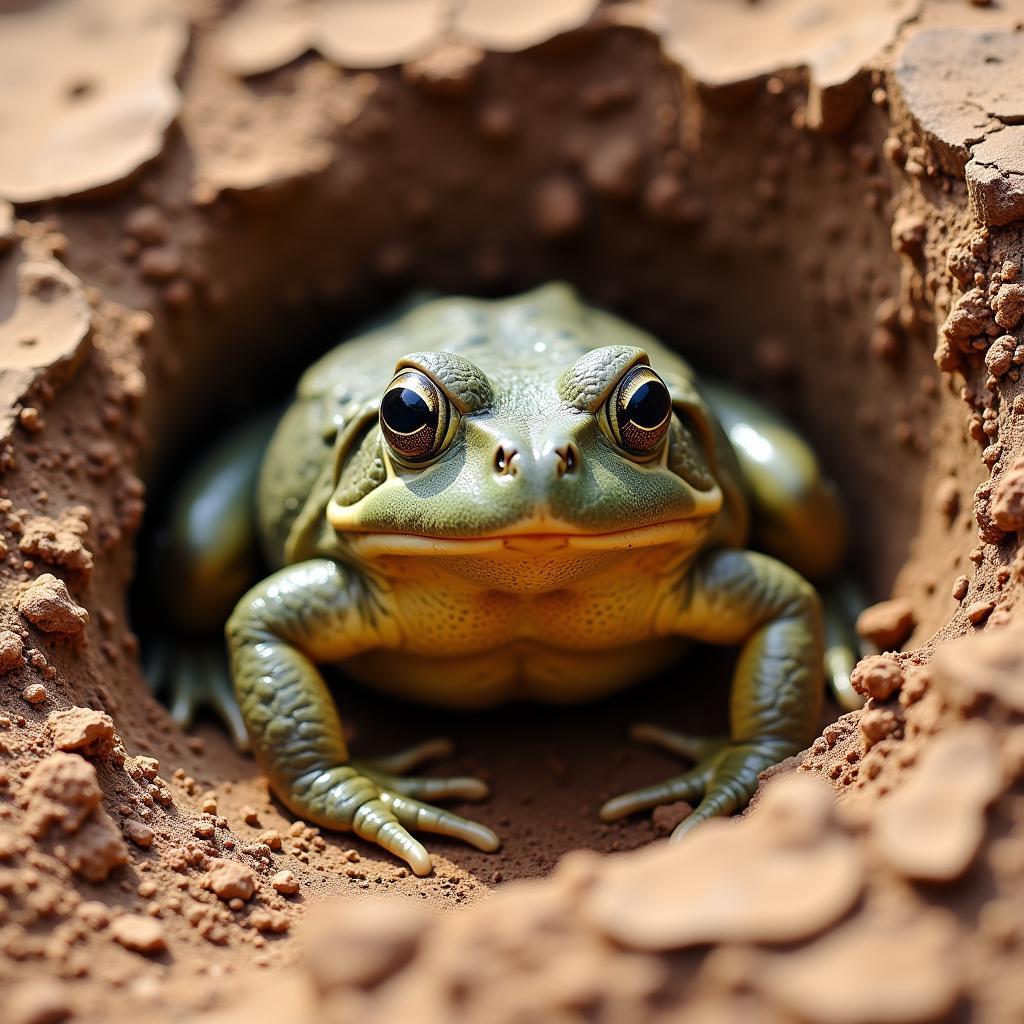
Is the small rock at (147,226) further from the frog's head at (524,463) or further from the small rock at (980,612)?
the small rock at (980,612)

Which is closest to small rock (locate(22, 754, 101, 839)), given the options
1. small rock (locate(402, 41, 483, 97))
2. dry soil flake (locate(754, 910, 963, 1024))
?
dry soil flake (locate(754, 910, 963, 1024))

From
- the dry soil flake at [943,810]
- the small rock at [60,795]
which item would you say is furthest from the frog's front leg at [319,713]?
the dry soil flake at [943,810]

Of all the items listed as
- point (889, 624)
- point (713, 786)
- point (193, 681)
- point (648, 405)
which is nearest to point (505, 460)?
point (648, 405)

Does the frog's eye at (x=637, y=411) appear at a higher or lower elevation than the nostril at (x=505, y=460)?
higher

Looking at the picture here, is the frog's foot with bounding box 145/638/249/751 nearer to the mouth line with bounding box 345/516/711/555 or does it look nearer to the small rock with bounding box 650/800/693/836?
the mouth line with bounding box 345/516/711/555

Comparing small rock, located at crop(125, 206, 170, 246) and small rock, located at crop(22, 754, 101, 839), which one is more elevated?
small rock, located at crop(125, 206, 170, 246)

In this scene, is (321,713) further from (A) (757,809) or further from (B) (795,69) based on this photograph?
(B) (795,69)

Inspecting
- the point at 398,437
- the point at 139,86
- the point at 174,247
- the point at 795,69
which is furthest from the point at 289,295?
the point at 795,69
